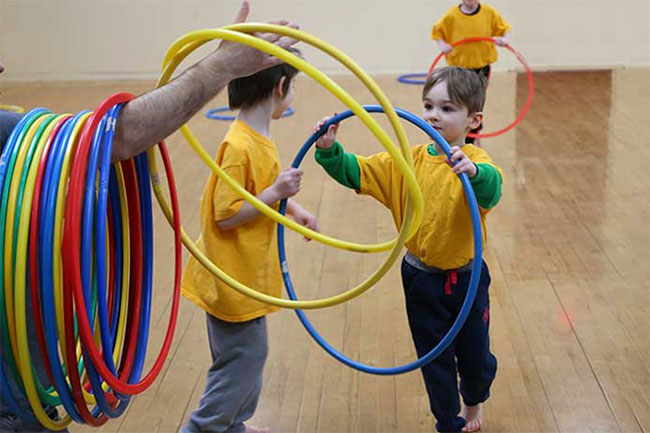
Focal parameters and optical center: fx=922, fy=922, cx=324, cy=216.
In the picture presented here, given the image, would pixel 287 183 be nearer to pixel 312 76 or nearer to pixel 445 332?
pixel 312 76

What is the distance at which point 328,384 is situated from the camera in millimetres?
3227

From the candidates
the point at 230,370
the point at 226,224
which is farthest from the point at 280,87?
the point at 230,370

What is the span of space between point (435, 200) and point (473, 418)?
0.78 metres

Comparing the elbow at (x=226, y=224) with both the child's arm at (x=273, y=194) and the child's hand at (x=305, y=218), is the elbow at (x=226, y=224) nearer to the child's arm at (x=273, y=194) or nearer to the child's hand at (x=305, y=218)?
the child's arm at (x=273, y=194)

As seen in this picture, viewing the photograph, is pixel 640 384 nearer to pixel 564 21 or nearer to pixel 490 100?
pixel 490 100

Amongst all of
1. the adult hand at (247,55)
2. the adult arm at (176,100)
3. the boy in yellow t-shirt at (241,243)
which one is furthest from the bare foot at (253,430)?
the adult hand at (247,55)

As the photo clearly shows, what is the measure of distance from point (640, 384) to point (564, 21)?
765cm

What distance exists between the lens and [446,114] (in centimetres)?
260

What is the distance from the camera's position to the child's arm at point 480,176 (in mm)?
2357

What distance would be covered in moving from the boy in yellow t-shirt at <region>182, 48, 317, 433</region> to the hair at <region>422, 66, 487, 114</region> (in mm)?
420

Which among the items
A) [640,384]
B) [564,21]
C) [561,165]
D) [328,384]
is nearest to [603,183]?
[561,165]

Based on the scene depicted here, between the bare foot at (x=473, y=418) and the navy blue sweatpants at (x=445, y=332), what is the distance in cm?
8

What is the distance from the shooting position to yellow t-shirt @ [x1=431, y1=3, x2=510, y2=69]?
6215mm

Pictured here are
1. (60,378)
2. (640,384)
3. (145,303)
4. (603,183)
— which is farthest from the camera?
(603,183)
